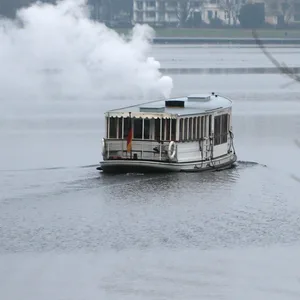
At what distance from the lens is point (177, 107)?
194 ft

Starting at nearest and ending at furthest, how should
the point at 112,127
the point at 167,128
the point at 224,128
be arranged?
1. the point at 167,128
2. the point at 112,127
3. the point at 224,128

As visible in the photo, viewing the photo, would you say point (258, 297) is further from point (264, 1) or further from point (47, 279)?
point (264, 1)

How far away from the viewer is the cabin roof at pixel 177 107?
56438 mm

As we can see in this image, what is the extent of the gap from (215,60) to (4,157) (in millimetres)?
133294

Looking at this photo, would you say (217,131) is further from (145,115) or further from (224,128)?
(145,115)

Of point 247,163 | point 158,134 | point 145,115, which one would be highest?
point 145,115

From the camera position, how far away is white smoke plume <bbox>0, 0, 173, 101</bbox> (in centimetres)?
9619

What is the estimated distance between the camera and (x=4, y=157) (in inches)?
2566

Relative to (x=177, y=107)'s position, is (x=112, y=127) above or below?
below

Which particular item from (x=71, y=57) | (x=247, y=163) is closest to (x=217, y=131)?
(x=247, y=163)

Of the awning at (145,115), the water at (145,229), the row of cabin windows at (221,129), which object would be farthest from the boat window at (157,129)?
the row of cabin windows at (221,129)

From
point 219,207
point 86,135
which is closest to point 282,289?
point 219,207

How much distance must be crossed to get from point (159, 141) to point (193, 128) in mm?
2035

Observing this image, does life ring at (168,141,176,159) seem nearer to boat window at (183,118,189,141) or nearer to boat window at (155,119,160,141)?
boat window at (155,119,160,141)
